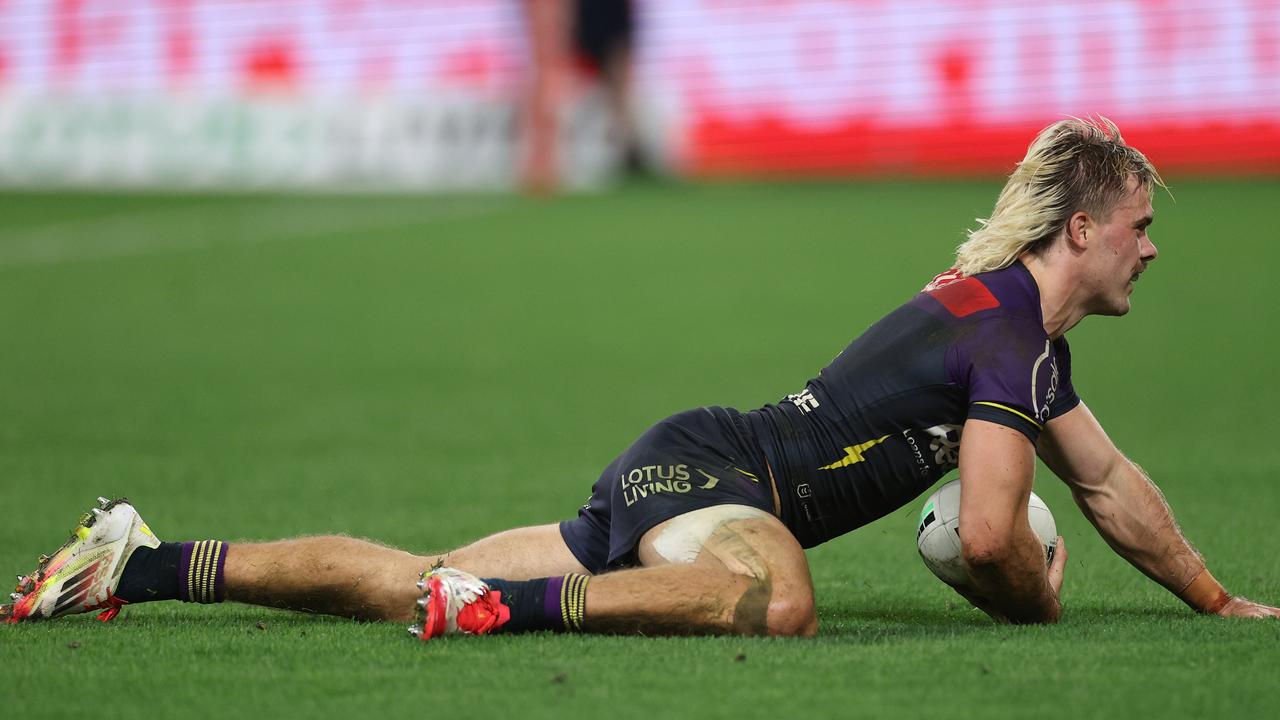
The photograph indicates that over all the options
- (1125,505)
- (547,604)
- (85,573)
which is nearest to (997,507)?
(1125,505)

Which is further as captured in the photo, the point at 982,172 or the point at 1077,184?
the point at 982,172

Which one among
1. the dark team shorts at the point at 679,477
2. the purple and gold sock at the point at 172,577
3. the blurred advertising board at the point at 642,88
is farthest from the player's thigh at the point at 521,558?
the blurred advertising board at the point at 642,88

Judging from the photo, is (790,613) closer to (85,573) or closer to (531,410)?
(85,573)

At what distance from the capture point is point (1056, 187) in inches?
199

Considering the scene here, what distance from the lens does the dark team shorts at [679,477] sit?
16.5 feet

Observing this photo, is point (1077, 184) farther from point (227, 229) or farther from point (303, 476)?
point (227, 229)

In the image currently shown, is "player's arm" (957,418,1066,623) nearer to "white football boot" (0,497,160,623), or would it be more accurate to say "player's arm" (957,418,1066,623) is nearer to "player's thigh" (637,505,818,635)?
"player's thigh" (637,505,818,635)

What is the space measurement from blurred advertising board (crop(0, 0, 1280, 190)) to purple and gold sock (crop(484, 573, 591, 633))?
17127mm

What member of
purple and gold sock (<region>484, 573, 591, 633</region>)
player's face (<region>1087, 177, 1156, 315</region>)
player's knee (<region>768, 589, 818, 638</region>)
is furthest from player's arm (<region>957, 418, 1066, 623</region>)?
purple and gold sock (<region>484, 573, 591, 633</region>)

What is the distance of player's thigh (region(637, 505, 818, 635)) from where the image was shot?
15.6 ft

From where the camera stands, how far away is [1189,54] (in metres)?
20.6

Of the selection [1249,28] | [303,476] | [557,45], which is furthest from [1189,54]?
[303,476]

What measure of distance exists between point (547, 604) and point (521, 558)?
0.62m

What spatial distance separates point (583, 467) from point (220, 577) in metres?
3.80
